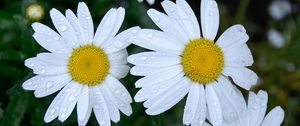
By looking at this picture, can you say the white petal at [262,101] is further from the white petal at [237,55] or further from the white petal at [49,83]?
the white petal at [49,83]

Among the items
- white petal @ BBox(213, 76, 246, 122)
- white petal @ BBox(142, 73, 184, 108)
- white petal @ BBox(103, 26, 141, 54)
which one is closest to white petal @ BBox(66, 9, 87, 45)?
white petal @ BBox(103, 26, 141, 54)

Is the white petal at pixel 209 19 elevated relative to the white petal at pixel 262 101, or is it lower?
elevated

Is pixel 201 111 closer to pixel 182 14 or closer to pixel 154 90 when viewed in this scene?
pixel 154 90

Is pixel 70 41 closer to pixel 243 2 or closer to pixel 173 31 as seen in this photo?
pixel 173 31

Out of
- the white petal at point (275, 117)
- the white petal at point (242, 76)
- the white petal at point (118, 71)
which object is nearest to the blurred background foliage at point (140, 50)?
the white petal at point (118, 71)

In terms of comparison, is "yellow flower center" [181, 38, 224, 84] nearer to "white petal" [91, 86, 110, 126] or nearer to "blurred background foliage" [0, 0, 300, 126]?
"blurred background foliage" [0, 0, 300, 126]
